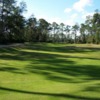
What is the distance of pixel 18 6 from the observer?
200 ft

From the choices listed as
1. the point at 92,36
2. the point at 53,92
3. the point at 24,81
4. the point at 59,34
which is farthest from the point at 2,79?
the point at 59,34

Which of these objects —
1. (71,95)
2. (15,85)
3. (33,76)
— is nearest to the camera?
(71,95)

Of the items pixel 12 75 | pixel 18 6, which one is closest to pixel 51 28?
pixel 18 6

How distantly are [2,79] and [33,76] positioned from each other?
63.8 inches

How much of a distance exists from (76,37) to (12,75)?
104m

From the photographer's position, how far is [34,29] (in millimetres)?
93938

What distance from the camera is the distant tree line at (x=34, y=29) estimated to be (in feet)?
189

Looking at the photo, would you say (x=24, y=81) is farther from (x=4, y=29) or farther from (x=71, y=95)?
(x=4, y=29)

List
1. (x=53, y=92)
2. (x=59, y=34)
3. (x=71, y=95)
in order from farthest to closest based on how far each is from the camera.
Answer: (x=59, y=34)
(x=53, y=92)
(x=71, y=95)

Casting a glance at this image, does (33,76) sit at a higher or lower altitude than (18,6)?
lower

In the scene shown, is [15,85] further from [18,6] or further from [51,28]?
[51,28]

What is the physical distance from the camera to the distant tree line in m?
57.6

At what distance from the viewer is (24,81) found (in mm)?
11375

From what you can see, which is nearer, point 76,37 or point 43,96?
point 43,96
